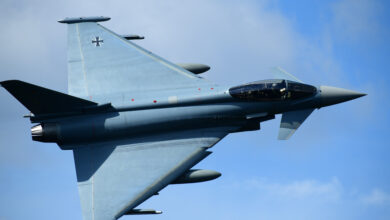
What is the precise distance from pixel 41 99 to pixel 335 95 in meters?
12.8

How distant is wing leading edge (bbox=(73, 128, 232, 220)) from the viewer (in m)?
26.7

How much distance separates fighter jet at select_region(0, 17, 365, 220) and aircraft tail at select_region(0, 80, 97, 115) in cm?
4

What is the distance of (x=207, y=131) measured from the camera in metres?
28.1

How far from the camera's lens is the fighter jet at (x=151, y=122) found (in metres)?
27.1

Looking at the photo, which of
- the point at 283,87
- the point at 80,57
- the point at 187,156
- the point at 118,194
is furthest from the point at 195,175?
the point at 80,57

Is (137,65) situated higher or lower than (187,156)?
higher

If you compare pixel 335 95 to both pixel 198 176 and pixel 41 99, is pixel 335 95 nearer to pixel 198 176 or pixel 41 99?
pixel 198 176

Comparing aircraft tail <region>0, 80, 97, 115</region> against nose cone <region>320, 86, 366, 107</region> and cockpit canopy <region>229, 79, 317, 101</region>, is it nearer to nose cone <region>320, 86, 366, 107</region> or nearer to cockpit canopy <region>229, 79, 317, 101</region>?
cockpit canopy <region>229, 79, 317, 101</region>

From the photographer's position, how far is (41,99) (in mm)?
27141

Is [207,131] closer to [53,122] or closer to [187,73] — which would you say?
[187,73]

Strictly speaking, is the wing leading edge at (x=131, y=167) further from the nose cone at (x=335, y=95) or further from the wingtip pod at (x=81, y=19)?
the wingtip pod at (x=81, y=19)

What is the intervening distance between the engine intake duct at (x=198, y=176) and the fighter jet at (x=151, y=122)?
42mm

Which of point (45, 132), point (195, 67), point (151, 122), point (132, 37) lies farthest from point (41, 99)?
point (195, 67)

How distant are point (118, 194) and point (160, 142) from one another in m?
2.95
